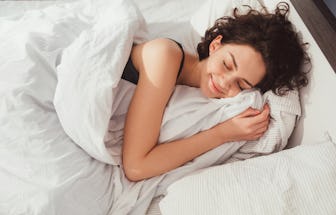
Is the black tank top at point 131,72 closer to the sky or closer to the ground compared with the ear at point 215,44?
closer to the ground

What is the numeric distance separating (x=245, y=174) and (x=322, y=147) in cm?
19

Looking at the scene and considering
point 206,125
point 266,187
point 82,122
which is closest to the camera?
point 266,187

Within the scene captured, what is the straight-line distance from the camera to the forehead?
0.90 metres

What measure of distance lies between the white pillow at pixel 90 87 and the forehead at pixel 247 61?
0.30 meters

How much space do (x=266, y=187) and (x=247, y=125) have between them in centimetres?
22

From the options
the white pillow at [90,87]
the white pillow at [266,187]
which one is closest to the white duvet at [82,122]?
the white pillow at [90,87]

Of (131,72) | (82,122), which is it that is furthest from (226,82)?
(82,122)

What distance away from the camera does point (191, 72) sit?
3.50ft

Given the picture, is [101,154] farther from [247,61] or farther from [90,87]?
[247,61]

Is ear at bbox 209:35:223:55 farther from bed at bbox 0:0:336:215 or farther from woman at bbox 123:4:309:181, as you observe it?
bed at bbox 0:0:336:215

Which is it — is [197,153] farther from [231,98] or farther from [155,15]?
[155,15]

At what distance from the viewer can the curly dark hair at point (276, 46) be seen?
928mm

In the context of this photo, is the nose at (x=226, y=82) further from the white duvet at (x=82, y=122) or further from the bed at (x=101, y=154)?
the bed at (x=101, y=154)

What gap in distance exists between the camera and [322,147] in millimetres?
781
